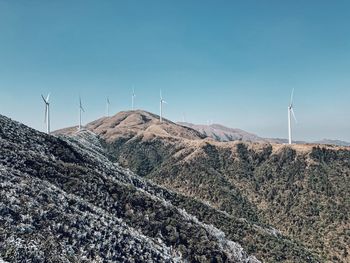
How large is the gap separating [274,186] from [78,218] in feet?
329

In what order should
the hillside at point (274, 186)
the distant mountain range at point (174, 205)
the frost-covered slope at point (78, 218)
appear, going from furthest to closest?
the hillside at point (274, 186) → the distant mountain range at point (174, 205) → the frost-covered slope at point (78, 218)

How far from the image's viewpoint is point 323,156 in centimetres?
15662

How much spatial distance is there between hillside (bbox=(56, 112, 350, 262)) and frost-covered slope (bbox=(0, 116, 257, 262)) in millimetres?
17409

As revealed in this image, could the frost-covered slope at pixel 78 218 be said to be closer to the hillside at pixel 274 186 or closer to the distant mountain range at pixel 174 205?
the distant mountain range at pixel 174 205

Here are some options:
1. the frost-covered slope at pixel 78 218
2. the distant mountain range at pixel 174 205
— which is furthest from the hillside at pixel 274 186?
the frost-covered slope at pixel 78 218

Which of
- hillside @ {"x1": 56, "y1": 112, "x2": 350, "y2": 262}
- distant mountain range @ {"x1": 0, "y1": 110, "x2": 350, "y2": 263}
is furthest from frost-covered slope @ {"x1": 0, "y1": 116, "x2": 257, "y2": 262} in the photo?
hillside @ {"x1": 56, "y1": 112, "x2": 350, "y2": 262}

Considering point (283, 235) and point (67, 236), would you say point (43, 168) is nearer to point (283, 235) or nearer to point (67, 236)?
point (67, 236)

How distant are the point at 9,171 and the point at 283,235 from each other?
7708 centimetres

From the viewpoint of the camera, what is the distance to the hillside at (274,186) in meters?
109

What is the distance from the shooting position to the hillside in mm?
108625

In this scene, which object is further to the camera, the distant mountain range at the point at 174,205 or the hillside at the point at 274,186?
the hillside at the point at 274,186

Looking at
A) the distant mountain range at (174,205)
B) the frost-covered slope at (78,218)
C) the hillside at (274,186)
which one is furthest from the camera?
the hillside at (274,186)

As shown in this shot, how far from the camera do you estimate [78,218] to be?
59562mm

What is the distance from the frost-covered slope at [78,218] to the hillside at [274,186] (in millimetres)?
17409
